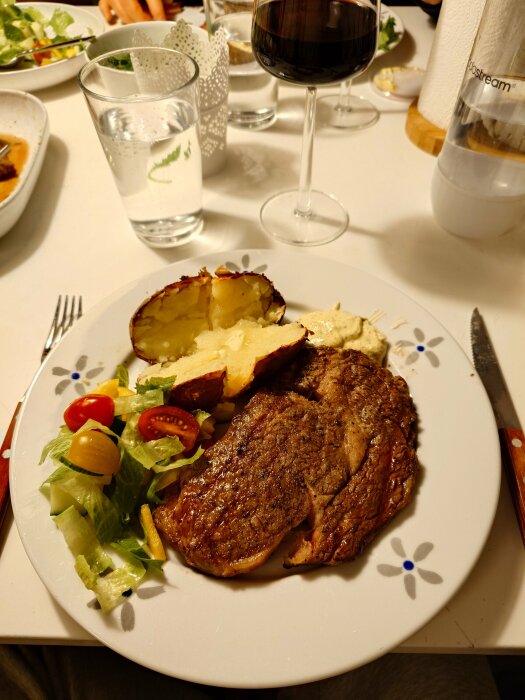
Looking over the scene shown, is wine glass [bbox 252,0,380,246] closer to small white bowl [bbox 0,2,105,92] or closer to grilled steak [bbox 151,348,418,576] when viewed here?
grilled steak [bbox 151,348,418,576]

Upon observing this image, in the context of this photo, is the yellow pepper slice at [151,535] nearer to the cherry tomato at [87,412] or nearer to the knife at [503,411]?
the cherry tomato at [87,412]

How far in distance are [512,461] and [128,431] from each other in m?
0.81

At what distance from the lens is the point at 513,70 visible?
142cm

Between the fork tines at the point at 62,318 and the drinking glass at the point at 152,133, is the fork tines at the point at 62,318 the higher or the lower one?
the lower one

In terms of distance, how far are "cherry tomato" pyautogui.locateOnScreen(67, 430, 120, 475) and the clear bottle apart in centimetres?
120

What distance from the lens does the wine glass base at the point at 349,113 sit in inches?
84.4

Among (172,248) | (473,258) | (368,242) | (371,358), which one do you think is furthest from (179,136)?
(473,258)

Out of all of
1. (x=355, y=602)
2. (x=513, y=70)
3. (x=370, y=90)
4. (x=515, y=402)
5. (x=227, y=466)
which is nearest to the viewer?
(x=355, y=602)

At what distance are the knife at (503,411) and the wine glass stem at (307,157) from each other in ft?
2.14

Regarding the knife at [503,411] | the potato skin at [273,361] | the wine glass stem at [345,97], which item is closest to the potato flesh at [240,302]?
the potato skin at [273,361]

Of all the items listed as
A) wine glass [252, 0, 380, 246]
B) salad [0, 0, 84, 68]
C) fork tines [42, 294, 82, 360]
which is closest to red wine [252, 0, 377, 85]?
wine glass [252, 0, 380, 246]

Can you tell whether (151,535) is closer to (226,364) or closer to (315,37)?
(226,364)

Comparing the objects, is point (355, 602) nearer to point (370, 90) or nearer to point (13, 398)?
point (13, 398)

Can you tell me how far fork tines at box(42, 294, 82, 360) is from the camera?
144cm
